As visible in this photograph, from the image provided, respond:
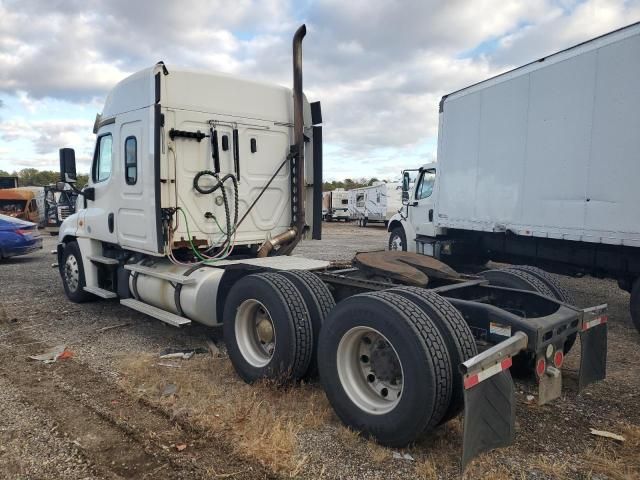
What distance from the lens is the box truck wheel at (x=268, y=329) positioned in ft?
12.9

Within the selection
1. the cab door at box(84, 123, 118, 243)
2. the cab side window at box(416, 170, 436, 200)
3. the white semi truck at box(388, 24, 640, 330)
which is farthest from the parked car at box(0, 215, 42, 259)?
the white semi truck at box(388, 24, 640, 330)

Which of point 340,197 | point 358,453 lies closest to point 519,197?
point 358,453

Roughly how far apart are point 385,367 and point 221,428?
122cm

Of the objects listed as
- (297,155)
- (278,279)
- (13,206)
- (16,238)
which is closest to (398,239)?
(297,155)

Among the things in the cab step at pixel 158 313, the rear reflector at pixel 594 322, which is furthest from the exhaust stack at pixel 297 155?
the rear reflector at pixel 594 322

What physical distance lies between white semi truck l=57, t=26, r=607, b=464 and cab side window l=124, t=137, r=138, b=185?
0.08ft

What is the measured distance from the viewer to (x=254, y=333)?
450 centimetres

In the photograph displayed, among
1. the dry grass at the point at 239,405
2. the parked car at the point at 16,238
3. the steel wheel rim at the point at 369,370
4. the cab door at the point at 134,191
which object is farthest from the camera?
the parked car at the point at 16,238

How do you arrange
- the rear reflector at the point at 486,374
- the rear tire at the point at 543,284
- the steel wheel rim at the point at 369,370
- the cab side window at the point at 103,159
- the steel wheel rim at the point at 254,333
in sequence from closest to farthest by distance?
1. the rear reflector at the point at 486,374
2. the steel wheel rim at the point at 369,370
3. the steel wheel rim at the point at 254,333
4. the rear tire at the point at 543,284
5. the cab side window at the point at 103,159

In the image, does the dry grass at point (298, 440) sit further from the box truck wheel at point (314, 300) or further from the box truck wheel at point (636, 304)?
the box truck wheel at point (636, 304)

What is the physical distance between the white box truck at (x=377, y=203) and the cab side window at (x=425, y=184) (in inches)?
737

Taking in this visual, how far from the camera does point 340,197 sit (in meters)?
37.3

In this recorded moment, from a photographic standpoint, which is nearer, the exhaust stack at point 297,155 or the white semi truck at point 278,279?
the white semi truck at point 278,279

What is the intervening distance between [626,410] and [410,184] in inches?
333
